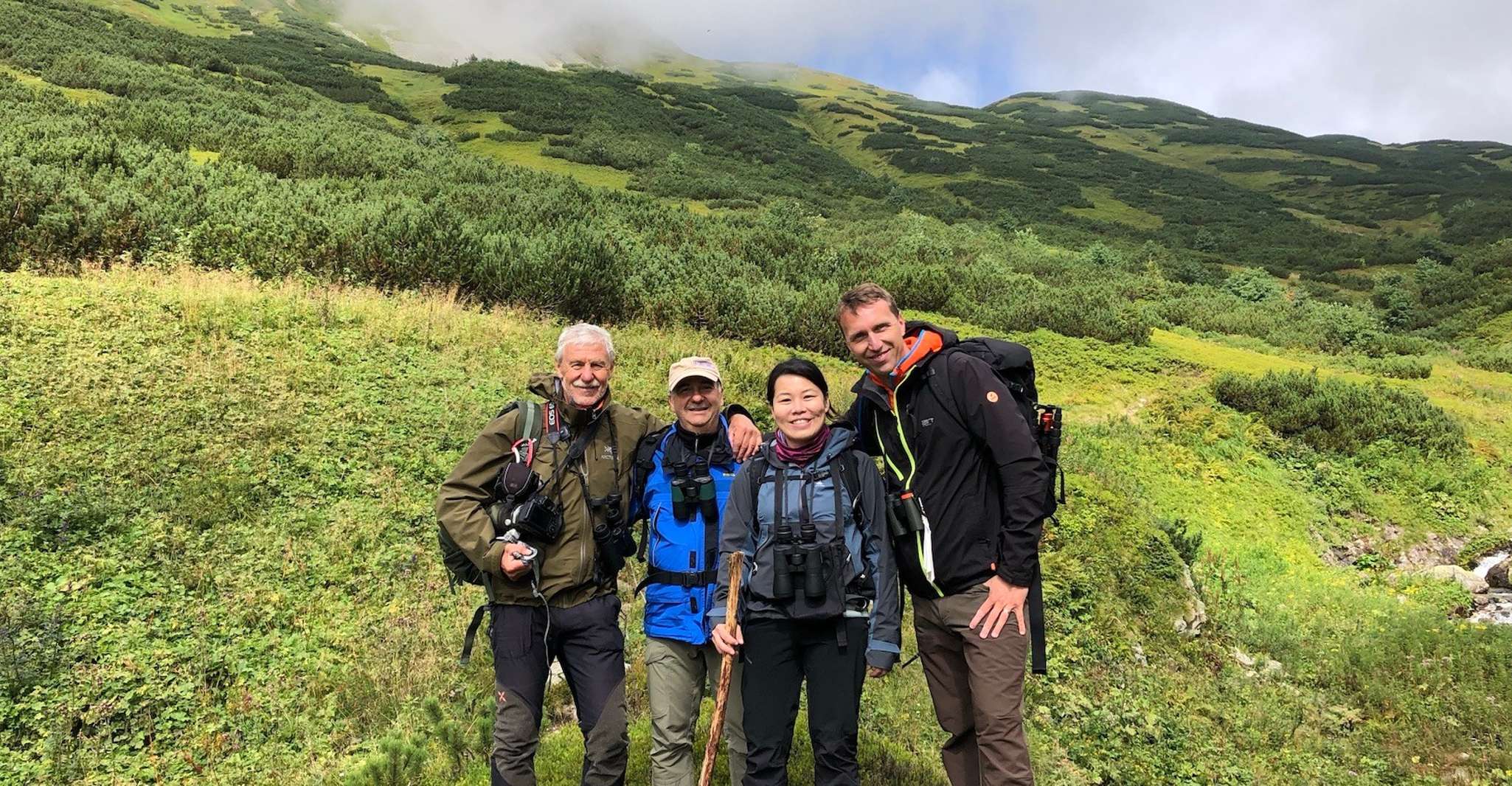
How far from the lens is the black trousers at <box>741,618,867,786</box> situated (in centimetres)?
304

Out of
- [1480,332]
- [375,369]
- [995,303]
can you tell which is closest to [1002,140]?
[1480,332]

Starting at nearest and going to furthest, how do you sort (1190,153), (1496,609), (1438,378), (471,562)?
(471,562) < (1496,609) < (1438,378) < (1190,153)

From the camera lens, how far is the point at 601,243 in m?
13.8

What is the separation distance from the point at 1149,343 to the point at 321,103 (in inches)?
1078

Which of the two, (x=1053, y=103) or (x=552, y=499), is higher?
(x=1053, y=103)

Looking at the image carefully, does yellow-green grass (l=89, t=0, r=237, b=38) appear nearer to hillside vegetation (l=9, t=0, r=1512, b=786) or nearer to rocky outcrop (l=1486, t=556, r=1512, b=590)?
hillside vegetation (l=9, t=0, r=1512, b=786)

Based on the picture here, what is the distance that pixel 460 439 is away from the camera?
7348mm

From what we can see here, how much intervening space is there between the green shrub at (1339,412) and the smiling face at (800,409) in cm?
1182

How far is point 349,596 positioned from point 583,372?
3.58m

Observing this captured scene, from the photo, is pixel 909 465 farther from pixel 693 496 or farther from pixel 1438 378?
pixel 1438 378

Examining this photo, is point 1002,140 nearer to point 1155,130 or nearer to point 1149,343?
point 1155,130

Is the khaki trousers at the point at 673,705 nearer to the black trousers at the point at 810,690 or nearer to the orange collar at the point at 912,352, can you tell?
the black trousers at the point at 810,690

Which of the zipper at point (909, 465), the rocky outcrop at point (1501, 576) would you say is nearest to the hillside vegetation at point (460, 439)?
the rocky outcrop at point (1501, 576)

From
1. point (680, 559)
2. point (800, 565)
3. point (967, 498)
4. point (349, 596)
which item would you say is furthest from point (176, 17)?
point (967, 498)
